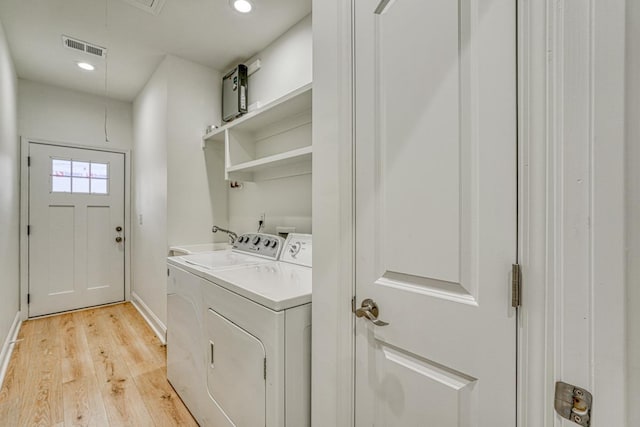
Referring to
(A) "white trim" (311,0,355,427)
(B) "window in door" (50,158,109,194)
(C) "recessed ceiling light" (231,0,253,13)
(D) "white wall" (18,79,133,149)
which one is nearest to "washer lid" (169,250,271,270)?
(A) "white trim" (311,0,355,427)

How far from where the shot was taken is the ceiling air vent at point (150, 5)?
1971 mm

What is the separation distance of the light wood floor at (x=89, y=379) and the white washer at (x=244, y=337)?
0.74ft

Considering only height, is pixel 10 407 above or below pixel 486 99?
below

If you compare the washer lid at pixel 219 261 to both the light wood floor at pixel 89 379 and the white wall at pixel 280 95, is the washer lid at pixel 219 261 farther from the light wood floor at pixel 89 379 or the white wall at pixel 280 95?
the light wood floor at pixel 89 379

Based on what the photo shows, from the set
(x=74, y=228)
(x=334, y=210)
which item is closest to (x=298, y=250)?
(x=334, y=210)

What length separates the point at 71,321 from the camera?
124 inches

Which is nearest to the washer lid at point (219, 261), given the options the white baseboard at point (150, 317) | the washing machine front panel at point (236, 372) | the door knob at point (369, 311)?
the washing machine front panel at point (236, 372)

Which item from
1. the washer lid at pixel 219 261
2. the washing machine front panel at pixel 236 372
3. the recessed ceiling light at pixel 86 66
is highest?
the recessed ceiling light at pixel 86 66

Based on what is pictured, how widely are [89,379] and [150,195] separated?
171 centimetres

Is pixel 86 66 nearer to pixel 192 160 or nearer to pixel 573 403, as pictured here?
pixel 192 160

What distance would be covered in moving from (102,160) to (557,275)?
14.8 feet

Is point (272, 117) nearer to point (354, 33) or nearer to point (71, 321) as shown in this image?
point (354, 33)

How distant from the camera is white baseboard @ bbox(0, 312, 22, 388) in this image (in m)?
2.13

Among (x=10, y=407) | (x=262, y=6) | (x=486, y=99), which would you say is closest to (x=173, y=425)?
(x=10, y=407)
